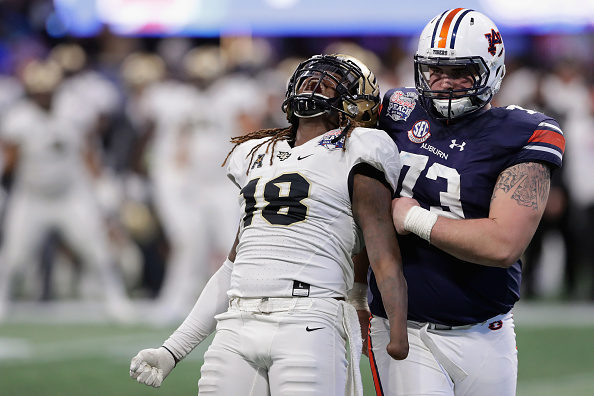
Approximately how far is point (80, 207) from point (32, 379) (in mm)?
2981

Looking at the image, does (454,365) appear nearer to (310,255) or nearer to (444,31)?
(310,255)

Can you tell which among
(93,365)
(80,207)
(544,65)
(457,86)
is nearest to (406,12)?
(544,65)

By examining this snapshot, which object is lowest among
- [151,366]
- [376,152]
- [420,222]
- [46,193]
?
[151,366]

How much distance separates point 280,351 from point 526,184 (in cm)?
96

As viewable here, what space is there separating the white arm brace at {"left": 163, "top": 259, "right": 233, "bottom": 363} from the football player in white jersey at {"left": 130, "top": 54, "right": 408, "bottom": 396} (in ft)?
0.21

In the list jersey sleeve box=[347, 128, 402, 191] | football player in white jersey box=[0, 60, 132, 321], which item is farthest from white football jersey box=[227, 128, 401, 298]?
football player in white jersey box=[0, 60, 132, 321]

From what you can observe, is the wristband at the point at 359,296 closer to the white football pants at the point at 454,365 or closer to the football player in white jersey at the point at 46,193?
the white football pants at the point at 454,365

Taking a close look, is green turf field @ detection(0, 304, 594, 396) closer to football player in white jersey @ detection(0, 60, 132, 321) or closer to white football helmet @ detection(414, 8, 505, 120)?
football player in white jersey @ detection(0, 60, 132, 321)

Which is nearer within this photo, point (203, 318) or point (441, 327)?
point (441, 327)

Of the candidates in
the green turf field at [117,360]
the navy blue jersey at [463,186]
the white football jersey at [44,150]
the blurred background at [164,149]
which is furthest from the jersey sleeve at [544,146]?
the white football jersey at [44,150]

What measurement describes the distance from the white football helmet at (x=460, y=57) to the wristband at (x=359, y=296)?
0.72 metres

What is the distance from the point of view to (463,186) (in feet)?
9.98

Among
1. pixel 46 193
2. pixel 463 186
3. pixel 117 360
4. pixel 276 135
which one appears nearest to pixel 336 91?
pixel 276 135

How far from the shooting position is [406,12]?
12.2 metres
